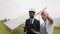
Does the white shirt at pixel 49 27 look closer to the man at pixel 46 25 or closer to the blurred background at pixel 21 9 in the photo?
the man at pixel 46 25

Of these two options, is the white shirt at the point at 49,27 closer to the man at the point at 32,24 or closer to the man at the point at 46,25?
the man at the point at 46,25

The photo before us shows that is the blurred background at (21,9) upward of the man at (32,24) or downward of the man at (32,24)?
upward

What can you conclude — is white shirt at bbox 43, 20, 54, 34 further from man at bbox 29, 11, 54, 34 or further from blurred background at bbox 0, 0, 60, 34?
blurred background at bbox 0, 0, 60, 34

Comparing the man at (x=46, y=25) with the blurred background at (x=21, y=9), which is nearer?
the man at (x=46, y=25)

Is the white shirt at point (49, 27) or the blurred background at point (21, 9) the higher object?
the blurred background at point (21, 9)

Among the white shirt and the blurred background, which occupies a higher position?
the blurred background

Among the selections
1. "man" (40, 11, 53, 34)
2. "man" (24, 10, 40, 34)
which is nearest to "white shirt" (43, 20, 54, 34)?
"man" (40, 11, 53, 34)

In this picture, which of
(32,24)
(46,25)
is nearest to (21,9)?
(32,24)

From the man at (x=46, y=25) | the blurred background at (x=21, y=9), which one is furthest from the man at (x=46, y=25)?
the blurred background at (x=21, y=9)

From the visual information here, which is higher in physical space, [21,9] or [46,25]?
[21,9]

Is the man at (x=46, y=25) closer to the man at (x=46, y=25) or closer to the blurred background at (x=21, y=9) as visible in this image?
the man at (x=46, y=25)

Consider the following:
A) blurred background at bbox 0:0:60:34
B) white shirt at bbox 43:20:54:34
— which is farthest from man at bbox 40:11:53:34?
blurred background at bbox 0:0:60:34

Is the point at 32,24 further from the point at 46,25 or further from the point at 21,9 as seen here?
the point at 21,9

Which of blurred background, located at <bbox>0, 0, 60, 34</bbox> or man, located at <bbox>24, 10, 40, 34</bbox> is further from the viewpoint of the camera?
blurred background, located at <bbox>0, 0, 60, 34</bbox>
